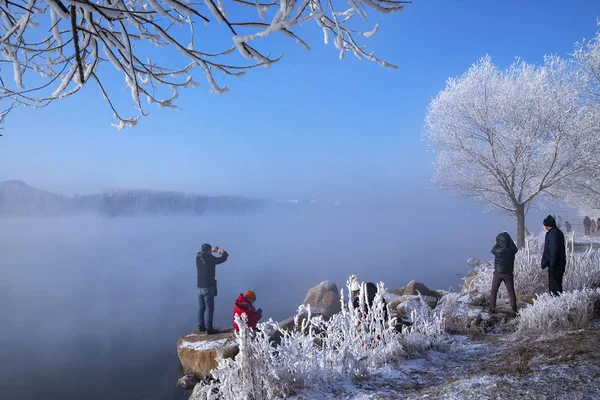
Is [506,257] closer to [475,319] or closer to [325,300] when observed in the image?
[475,319]

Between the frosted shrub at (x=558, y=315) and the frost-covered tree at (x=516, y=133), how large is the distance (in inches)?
454

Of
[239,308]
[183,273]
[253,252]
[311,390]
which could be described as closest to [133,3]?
[311,390]

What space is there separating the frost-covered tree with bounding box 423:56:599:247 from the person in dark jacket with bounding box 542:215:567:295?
386 inches

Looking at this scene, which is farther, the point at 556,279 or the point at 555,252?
the point at 556,279

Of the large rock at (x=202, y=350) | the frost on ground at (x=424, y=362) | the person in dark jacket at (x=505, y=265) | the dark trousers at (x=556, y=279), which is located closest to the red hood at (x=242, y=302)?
the large rock at (x=202, y=350)

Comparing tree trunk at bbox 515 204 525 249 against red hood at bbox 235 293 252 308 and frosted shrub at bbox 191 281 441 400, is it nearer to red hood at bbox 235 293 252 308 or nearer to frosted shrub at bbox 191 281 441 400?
frosted shrub at bbox 191 281 441 400

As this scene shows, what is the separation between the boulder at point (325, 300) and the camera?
14.5 m

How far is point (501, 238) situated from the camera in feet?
23.5

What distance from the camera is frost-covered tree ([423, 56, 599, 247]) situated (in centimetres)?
1473

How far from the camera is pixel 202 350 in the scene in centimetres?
888

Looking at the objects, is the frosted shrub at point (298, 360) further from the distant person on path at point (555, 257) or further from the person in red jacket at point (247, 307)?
the distant person on path at point (555, 257)

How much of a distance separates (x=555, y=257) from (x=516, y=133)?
10.4m

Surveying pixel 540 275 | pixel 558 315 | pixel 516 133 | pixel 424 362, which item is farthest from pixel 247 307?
pixel 516 133

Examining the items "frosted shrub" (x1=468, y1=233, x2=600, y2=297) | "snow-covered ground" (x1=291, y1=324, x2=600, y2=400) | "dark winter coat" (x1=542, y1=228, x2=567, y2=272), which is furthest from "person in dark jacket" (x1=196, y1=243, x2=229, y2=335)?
"dark winter coat" (x1=542, y1=228, x2=567, y2=272)
